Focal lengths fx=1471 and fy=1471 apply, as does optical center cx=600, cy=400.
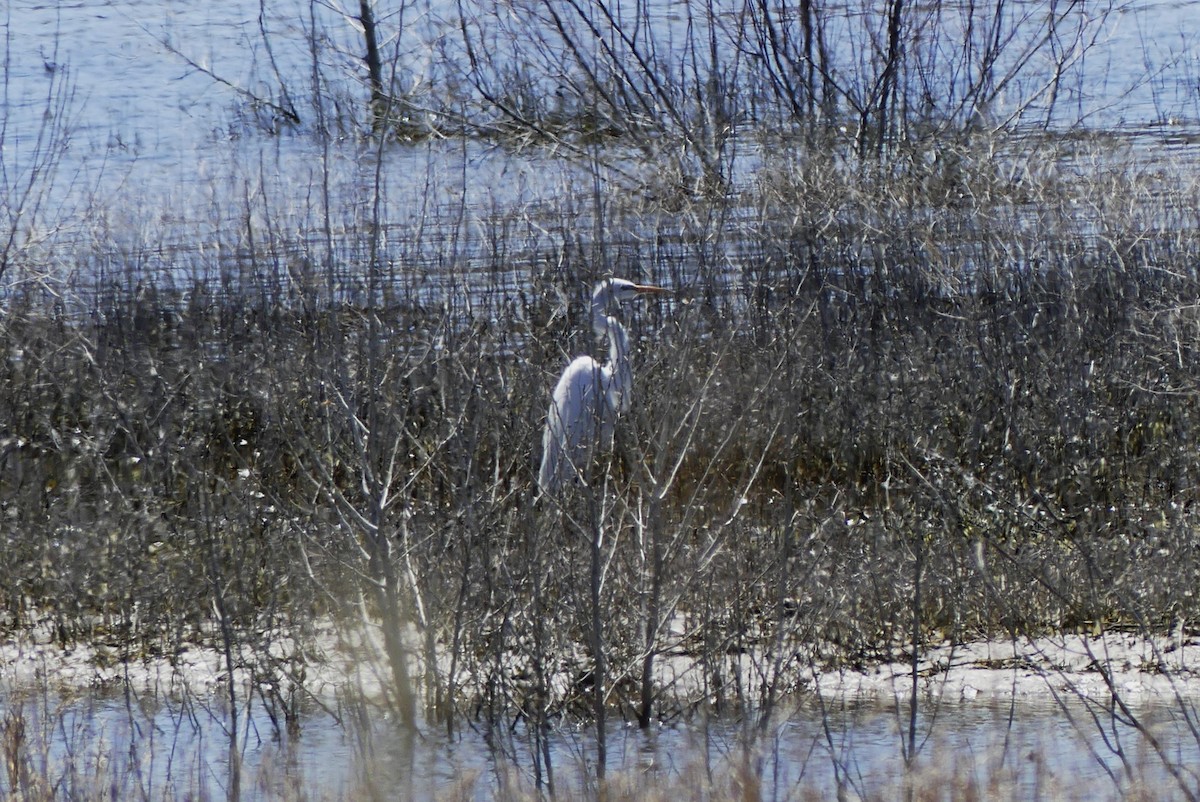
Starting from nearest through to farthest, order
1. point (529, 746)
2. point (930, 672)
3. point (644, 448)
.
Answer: point (529, 746), point (930, 672), point (644, 448)

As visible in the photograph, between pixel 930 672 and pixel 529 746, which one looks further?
pixel 930 672

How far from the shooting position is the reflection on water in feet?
13.3

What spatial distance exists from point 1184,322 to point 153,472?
5665mm

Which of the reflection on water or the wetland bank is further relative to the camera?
the wetland bank

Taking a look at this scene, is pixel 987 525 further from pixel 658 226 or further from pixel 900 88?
pixel 900 88

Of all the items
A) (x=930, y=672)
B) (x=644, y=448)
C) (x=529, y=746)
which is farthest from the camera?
(x=644, y=448)

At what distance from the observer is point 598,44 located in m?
12.4

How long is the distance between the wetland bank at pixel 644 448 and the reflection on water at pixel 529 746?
31 millimetres

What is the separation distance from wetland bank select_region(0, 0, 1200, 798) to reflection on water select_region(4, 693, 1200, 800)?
3cm

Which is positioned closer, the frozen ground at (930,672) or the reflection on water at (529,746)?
the reflection on water at (529,746)

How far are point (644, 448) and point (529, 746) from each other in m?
2.31

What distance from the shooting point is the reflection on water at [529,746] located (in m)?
4.04

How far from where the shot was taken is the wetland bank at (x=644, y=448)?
468 centimetres

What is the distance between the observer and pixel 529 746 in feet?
15.1
